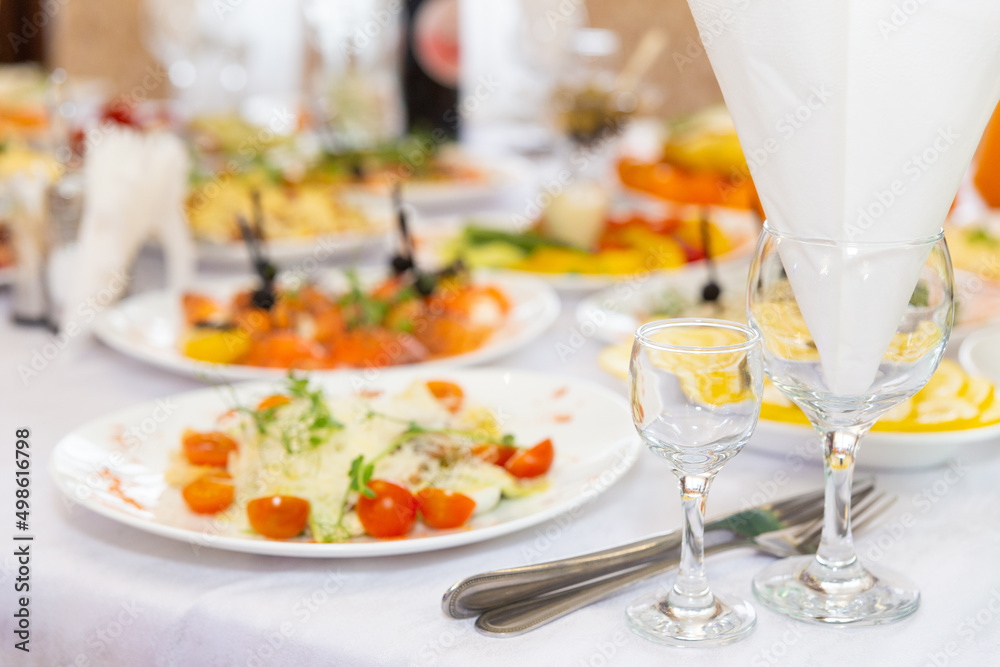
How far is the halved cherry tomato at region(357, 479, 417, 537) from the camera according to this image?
2.91 feet

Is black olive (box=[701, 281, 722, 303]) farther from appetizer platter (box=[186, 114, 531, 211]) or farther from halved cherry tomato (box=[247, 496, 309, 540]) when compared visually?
appetizer platter (box=[186, 114, 531, 211])

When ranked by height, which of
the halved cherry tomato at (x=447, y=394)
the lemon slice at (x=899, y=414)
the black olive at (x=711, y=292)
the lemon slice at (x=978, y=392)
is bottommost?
the lemon slice at (x=899, y=414)

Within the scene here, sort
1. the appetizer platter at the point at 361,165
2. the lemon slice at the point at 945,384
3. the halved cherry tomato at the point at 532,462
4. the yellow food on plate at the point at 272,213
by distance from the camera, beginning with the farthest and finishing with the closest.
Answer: the appetizer platter at the point at 361,165, the yellow food on plate at the point at 272,213, the lemon slice at the point at 945,384, the halved cherry tomato at the point at 532,462

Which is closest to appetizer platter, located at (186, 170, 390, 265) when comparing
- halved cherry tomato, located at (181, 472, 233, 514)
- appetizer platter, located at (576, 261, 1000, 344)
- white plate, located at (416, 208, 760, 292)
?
white plate, located at (416, 208, 760, 292)

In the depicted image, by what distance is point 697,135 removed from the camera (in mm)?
2738

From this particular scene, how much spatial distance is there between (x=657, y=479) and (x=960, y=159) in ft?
1.58

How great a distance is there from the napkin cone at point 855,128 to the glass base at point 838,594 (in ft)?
0.53

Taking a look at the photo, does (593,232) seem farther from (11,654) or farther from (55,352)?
(11,654)

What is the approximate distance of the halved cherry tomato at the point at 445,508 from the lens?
2.98ft

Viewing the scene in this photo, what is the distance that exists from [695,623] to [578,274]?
1.10 metres

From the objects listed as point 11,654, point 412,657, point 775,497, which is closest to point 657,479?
point 775,497

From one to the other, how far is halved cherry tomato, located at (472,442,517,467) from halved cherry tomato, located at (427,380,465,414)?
0.23 feet

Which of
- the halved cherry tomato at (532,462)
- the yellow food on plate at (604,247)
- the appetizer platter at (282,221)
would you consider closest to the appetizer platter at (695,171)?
the yellow food on plate at (604,247)

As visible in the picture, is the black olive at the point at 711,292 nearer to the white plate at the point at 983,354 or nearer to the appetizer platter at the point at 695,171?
the white plate at the point at 983,354
